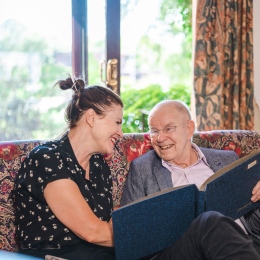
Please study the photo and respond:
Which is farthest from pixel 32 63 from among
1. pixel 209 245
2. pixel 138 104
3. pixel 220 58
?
pixel 209 245

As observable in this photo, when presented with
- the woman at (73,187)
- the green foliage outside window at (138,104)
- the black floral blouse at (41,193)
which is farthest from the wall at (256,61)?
the black floral blouse at (41,193)

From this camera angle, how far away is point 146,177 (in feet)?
8.06

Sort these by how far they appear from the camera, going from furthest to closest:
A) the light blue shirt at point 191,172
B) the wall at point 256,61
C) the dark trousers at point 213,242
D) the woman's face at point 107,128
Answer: the wall at point 256,61 < the light blue shirt at point 191,172 < the woman's face at point 107,128 < the dark trousers at point 213,242

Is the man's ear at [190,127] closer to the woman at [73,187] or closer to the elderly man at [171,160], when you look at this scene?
the elderly man at [171,160]

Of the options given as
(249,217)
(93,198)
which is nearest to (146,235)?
(93,198)

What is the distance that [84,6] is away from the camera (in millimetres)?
3715

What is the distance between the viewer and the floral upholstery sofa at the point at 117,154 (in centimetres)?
226

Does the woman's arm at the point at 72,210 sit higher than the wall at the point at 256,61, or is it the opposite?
the wall at the point at 256,61

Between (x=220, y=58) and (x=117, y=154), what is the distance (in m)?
1.39

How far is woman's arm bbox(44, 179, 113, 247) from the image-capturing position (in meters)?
2.03

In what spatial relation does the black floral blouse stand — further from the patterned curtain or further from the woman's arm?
the patterned curtain

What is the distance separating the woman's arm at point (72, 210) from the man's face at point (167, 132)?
582 millimetres

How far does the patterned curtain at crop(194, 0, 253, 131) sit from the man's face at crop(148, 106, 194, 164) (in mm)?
1131

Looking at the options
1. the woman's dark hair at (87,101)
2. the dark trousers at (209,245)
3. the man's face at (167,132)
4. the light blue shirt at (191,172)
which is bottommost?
Answer: the dark trousers at (209,245)
